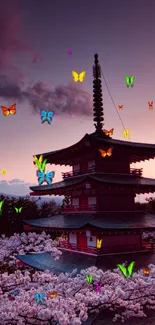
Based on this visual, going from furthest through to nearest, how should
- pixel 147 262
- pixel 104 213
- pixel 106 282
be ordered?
1. pixel 104 213
2. pixel 147 262
3. pixel 106 282

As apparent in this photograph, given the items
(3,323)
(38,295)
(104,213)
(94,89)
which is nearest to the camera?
(3,323)

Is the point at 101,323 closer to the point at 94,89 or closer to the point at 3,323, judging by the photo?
the point at 3,323

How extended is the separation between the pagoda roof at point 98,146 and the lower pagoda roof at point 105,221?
446 centimetres

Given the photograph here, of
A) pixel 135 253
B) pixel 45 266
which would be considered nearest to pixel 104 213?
pixel 135 253

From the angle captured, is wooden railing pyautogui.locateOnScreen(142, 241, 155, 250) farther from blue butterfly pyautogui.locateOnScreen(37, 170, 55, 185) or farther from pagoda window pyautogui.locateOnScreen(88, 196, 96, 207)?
blue butterfly pyautogui.locateOnScreen(37, 170, 55, 185)

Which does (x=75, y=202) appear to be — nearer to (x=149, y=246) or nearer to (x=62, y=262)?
(x=62, y=262)

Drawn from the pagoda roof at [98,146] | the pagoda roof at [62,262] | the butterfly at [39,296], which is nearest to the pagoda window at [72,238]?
the pagoda roof at [62,262]

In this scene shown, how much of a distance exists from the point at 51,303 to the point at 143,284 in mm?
4968

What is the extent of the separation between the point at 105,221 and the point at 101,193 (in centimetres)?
236

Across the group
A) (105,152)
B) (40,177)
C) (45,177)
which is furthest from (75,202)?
(45,177)

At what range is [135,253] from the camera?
76.7 feet

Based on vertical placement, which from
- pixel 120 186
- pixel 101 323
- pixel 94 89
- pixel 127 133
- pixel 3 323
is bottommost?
pixel 101 323

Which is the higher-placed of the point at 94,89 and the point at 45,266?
the point at 94,89

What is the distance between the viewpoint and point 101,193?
2431 centimetres
